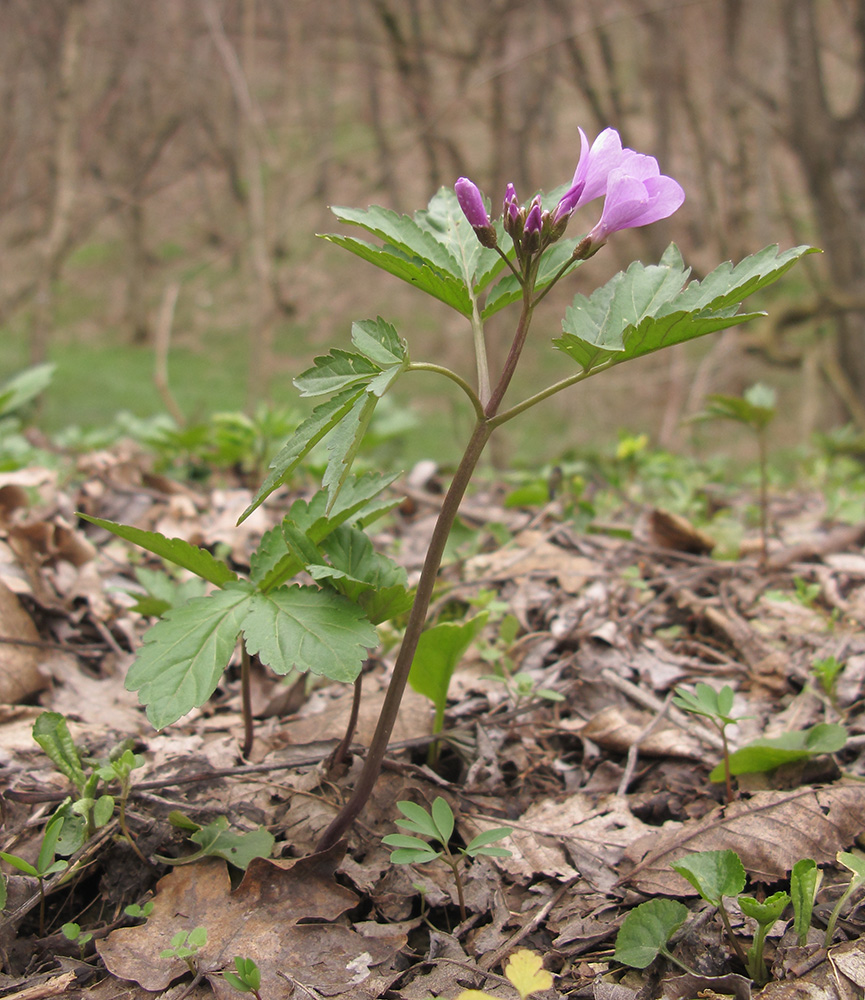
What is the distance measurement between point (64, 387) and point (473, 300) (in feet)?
51.6

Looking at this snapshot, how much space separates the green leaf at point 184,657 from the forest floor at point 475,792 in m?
0.39

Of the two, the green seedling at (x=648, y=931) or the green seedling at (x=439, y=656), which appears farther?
the green seedling at (x=439, y=656)

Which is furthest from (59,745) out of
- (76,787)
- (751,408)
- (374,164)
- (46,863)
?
(374,164)

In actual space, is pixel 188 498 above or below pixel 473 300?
below

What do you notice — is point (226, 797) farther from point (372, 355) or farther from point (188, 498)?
point (188, 498)

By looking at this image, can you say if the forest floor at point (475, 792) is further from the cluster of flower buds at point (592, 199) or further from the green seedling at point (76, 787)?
the cluster of flower buds at point (592, 199)

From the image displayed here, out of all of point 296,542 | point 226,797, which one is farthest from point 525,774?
point 296,542

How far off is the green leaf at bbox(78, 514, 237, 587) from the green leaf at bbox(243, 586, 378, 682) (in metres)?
0.10

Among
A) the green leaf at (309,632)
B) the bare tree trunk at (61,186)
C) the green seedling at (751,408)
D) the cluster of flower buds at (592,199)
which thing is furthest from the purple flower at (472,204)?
the bare tree trunk at (61,186)

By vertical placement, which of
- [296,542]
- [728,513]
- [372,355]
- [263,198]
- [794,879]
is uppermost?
[263,198]

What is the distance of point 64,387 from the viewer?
49.0 feet

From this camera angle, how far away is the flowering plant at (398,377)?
97cm

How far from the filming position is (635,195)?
1.00 m

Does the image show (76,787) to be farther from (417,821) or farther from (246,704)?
(417,821)
